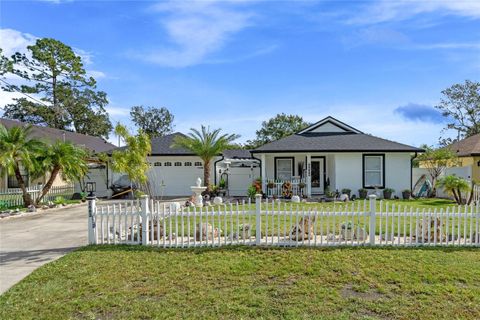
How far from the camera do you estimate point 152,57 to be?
1452 cm

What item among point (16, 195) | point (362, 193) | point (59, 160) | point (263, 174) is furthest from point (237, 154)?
point (16, 195)

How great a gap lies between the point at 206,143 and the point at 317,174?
703cm

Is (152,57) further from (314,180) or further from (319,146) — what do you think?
(314,180)

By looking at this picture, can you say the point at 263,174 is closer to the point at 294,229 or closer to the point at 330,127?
the point at 330,127

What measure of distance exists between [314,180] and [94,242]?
14837mm

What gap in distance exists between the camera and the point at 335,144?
62.6ft

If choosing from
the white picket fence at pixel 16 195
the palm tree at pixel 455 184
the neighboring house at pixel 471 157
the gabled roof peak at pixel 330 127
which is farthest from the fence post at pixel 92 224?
the neighboring house at pixel 471 157

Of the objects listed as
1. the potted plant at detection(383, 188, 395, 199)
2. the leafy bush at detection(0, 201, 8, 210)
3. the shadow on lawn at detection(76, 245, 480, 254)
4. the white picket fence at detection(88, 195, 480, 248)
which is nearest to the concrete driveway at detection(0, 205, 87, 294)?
the shadow on lawn at detection(76, 245, 480, 254)

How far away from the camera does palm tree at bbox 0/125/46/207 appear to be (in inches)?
540

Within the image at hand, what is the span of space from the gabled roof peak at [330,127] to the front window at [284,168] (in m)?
2.55

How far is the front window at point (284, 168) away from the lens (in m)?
20.3

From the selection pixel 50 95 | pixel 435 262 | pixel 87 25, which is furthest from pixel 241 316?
pixel 50 95

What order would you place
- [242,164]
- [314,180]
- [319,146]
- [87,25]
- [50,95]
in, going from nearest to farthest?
1. [87,25]
2. [319,146]
3. [314,180]
4. [242,164]
5. [50,95]

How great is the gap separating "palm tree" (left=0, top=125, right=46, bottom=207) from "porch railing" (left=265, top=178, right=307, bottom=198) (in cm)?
1135
